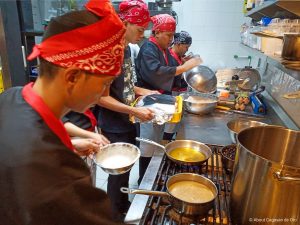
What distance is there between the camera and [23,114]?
1.90 feet

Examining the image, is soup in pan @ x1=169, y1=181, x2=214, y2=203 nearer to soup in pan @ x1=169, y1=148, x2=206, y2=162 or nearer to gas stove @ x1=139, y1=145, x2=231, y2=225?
gas stove @ x1=139, y1=145, x2=231, y2=225

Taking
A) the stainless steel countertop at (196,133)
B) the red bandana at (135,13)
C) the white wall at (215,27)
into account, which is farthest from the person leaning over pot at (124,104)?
the white wall at (215,27)

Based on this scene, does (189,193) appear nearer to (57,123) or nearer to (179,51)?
(57,123)

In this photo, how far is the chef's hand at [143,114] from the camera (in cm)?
152

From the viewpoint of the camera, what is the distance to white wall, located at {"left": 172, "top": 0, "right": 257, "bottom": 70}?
12.7ft

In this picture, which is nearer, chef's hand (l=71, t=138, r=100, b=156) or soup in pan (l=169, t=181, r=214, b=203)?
soup in pan (l=169, t=181, r=214, b=203)

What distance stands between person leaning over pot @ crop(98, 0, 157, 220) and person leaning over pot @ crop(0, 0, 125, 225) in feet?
2.48

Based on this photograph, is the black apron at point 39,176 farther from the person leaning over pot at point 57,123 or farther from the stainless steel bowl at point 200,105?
the stainless steel bowl at point 200,105

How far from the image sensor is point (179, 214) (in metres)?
0.83

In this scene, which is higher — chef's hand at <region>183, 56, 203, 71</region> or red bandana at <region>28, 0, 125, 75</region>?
red bandana at <region>28, 0, 125, 75</region>

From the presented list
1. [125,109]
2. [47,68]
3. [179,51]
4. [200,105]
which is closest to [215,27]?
[179,51]

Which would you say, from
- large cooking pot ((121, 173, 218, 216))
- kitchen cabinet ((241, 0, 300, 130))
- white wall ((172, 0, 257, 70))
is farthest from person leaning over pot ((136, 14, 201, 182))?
white wall ((172, 0, 257, 70))

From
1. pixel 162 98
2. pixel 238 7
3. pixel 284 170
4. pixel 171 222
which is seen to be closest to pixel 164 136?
pixel 162 98

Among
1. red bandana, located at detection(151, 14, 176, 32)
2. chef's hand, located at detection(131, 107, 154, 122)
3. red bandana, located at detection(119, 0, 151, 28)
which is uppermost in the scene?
red bandana, located at detection(119, 0, 151, 28)
